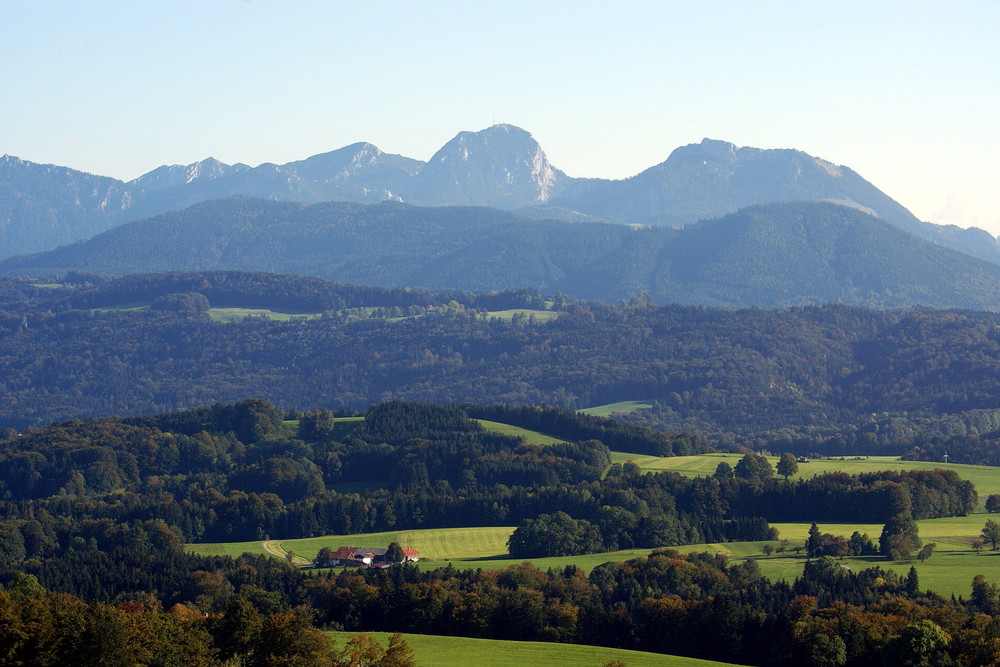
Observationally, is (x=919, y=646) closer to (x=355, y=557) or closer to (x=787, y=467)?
(x=355, y=557)

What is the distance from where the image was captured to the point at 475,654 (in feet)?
269

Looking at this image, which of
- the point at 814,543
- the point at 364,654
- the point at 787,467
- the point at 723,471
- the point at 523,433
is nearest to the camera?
the point at 364,654

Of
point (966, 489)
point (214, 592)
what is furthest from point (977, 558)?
point (214, 592)

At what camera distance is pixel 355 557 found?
125 metres

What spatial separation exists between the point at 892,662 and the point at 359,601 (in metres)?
35.3

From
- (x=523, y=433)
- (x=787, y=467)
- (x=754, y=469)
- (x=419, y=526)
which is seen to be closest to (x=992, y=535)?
(x=754, y=469)

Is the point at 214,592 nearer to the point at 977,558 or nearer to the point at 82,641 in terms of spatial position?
the point at 82,641

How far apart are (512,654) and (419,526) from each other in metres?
61.7

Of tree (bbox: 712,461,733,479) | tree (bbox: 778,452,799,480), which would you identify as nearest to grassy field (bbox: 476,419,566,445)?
tree (bbox: 712,461,733,479)

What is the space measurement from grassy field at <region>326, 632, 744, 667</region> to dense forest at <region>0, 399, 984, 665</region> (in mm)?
4269

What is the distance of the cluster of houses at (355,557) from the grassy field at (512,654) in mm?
34751

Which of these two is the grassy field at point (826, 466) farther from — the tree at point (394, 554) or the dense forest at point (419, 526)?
the tree at point (394, 554)

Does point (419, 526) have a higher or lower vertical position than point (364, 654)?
lower

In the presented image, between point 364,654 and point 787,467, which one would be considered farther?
point 787,467
